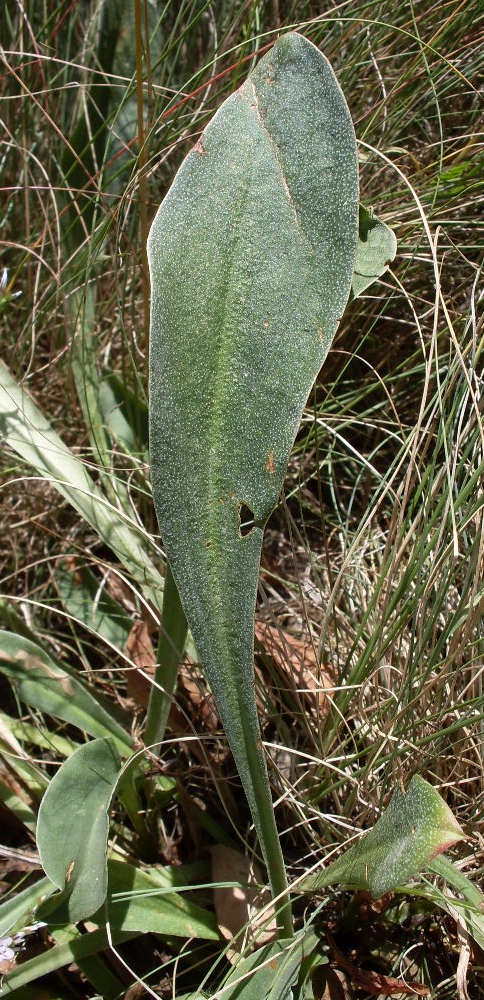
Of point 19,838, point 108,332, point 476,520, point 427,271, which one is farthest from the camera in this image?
point 108,332

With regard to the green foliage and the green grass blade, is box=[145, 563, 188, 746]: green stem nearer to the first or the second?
the green foliage

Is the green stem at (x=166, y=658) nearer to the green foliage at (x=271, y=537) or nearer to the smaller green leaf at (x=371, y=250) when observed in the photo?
the green foliage at (x=271, y=537)

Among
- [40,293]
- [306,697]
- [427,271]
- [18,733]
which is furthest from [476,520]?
[40,293]

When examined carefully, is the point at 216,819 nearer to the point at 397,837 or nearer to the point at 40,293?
the point at 397,837

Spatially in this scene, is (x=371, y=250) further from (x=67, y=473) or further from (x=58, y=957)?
(x=58, y=957)

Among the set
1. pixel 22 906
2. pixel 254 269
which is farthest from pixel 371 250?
pixel 22 906

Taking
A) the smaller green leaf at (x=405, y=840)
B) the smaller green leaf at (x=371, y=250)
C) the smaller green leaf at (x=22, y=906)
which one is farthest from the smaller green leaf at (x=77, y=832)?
the smaller green leaf at (x=371, y=250)
